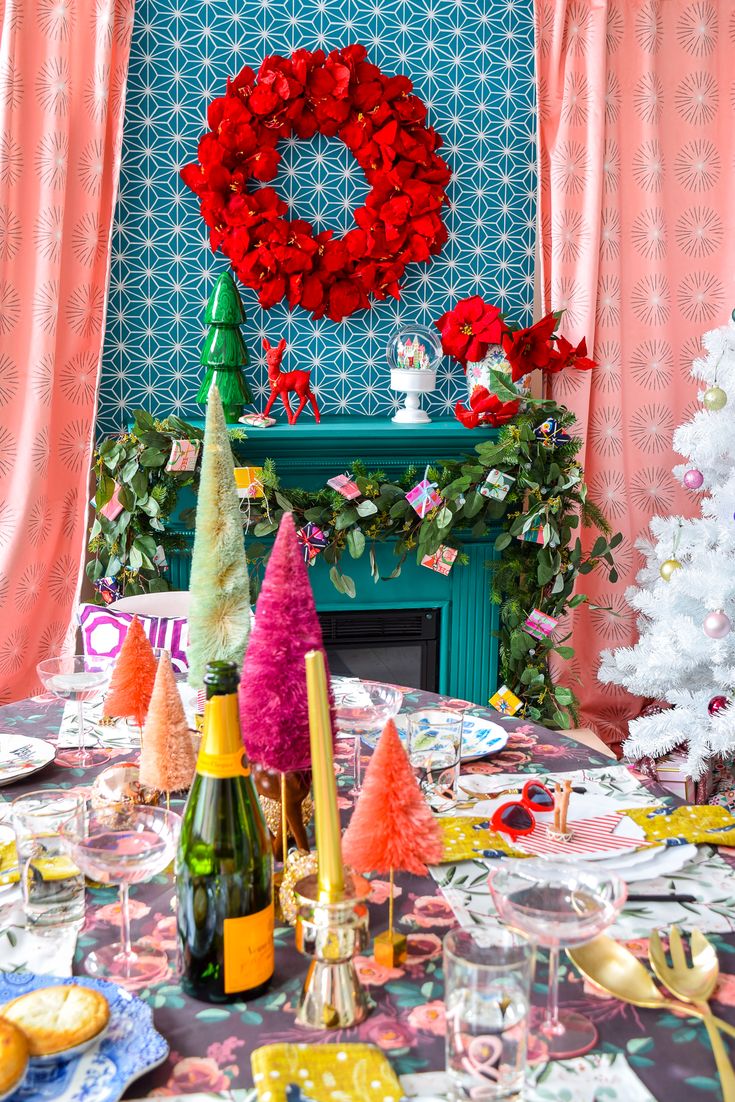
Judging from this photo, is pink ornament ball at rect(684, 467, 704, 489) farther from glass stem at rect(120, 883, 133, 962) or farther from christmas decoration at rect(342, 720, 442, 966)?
glass stem at rect(120, 883, 133, 962)

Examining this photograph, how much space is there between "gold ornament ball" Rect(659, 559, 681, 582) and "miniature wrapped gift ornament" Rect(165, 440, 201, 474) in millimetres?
1335

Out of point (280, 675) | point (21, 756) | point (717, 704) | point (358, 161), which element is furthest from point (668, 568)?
point (280, 675)

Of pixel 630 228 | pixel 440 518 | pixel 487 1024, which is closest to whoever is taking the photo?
pixel 487 1024

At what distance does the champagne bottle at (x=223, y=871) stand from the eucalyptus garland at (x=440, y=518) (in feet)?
5.72

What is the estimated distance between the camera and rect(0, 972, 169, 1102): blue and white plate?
776 millimetres

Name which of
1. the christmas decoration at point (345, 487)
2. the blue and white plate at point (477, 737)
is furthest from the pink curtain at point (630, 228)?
the blue and white plate at point (477, 737)

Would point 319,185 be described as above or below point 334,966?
above

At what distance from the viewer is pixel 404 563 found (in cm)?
306

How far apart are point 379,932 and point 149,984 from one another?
8.9 inches

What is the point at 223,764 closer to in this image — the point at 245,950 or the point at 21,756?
the point at 245,950

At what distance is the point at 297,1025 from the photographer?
87 centimetres

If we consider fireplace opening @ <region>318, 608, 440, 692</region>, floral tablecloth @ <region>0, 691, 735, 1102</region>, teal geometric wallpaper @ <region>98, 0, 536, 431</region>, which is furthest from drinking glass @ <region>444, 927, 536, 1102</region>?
teal geometric wallpaper @ <region>98, 0, 536, 431</region>

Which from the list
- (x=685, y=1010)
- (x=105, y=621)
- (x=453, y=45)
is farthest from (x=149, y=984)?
(x=453, y=45)

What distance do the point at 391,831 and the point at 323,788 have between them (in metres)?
0.15
